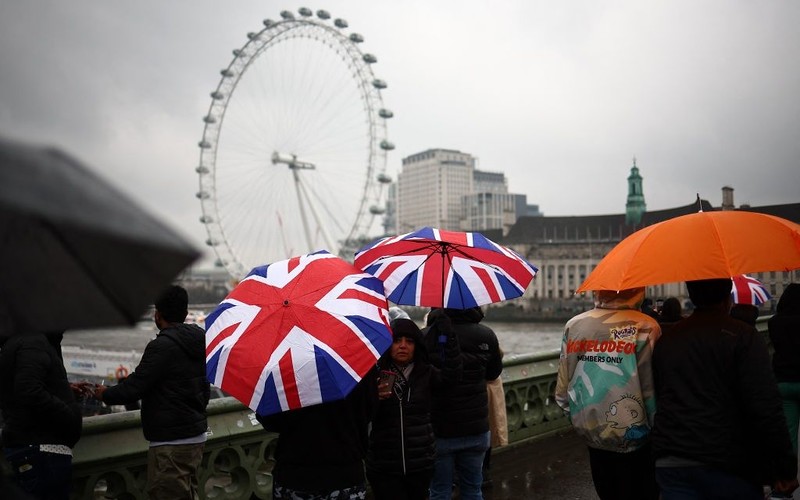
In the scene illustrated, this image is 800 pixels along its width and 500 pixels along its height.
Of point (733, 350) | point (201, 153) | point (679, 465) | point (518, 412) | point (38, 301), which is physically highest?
point (201, 153)

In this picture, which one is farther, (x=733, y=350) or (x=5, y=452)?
(x=5, y=452)

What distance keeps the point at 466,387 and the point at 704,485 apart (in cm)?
171

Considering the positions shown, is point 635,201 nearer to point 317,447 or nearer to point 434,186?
point 434,186

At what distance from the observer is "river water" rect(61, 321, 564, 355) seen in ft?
169

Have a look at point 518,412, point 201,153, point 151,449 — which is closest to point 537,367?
point 518,412

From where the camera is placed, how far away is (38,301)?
1.20 m

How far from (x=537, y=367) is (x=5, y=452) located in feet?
18.1

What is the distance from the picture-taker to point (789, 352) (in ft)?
17.8

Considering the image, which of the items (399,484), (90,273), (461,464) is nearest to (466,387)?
(461,464)

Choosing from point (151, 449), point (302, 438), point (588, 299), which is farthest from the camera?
point (588, 299)

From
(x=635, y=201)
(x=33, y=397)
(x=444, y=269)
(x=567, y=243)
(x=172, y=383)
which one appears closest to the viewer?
(x=33, y=397)

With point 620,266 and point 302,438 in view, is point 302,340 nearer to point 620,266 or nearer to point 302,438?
point 302,438

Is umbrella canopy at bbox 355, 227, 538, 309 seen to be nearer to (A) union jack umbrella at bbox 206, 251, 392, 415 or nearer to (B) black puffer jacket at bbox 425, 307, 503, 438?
(B) black puffer jacket at bbox 425, 307, 503, 438

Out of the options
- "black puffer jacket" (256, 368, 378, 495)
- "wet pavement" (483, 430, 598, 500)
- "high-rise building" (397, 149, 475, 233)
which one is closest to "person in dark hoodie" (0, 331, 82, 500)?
"black puffer jacket" (256, 368, 378, 495)
